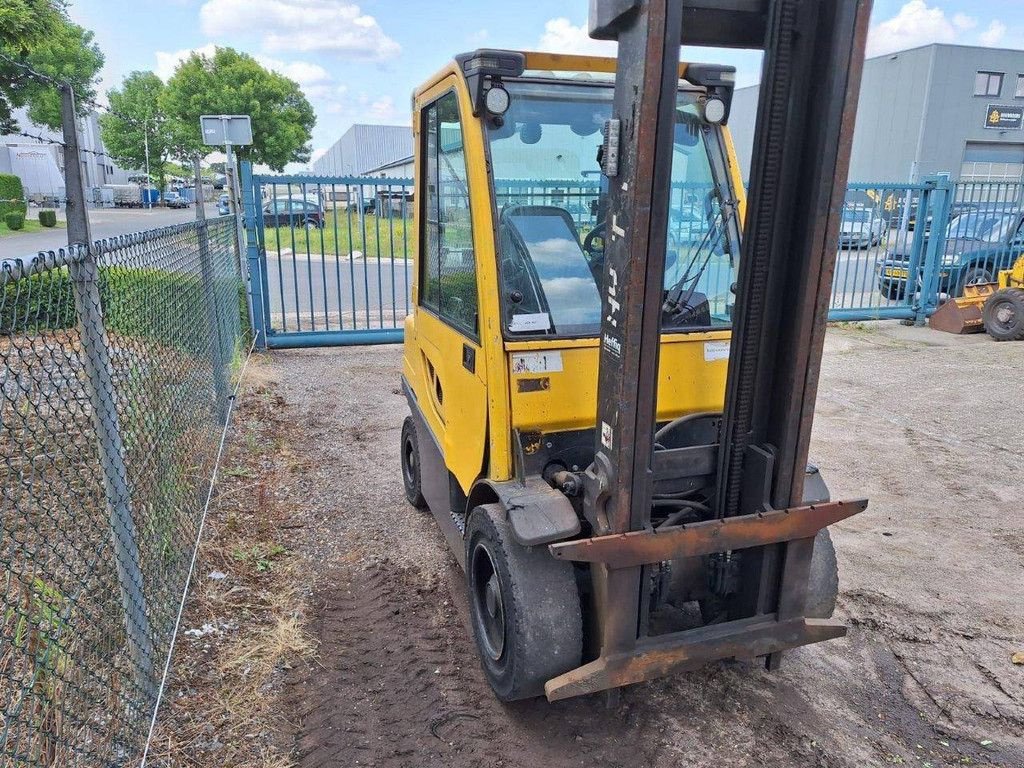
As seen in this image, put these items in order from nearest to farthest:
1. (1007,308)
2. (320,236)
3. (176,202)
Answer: (320,236), (1007,308), (176,202)

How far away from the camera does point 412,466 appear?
483 centimetres

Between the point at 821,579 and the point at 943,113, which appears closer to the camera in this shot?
the point at 821,579

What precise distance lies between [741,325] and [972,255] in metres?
12.1

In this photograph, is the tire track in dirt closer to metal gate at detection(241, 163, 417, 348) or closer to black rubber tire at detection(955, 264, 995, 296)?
metal gate at detection(241, 163, 417, 348)

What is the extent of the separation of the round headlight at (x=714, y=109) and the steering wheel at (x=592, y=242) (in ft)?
2.29

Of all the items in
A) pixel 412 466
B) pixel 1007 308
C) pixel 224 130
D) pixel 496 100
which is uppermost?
pixel 224 130

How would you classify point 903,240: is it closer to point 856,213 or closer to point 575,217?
point 856,213

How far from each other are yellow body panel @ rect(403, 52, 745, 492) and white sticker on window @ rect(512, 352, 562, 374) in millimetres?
15

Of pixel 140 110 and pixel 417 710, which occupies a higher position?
pixel 140 110

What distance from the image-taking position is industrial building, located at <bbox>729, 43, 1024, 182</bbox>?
114 feet

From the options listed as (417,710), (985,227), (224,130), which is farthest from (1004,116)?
(417,710)

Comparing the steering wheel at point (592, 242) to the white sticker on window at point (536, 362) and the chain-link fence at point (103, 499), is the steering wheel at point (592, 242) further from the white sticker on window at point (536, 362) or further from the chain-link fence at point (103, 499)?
the chain-link fence at point (103, 499)

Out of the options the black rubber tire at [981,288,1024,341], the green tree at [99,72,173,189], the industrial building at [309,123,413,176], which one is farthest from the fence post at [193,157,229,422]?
the industrial building at [309,123,413,176]

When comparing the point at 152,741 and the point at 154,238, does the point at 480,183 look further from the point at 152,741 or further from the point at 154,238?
the point at 152,741
